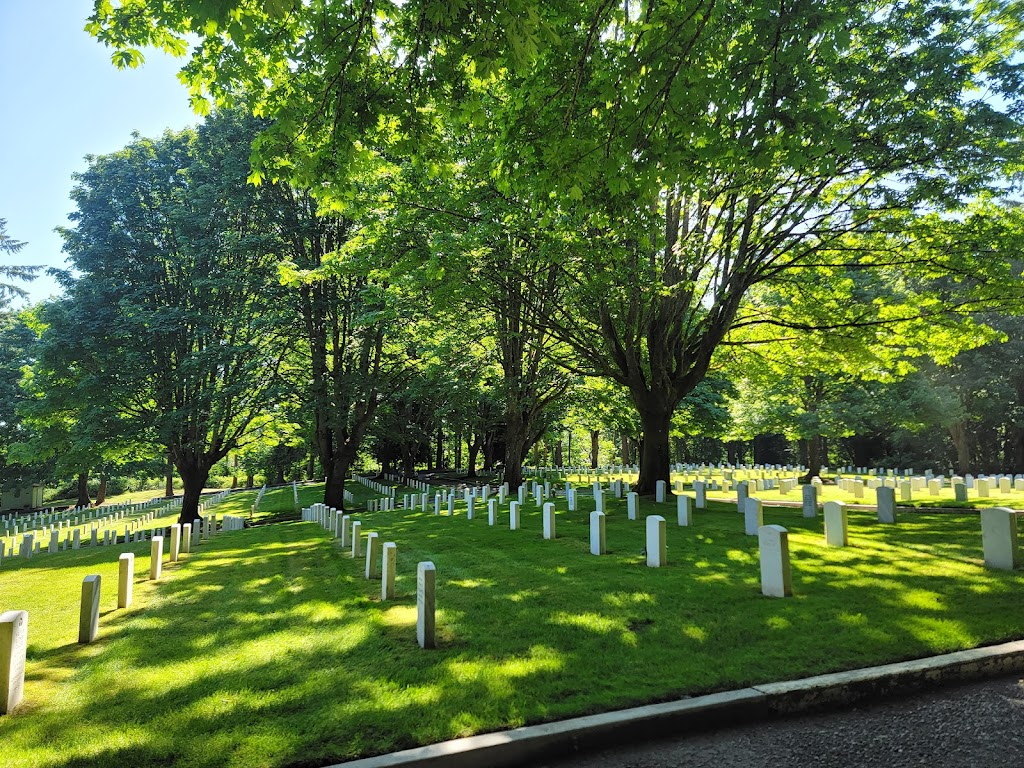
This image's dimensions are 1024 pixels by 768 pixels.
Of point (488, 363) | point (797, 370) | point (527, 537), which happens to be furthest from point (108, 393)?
point (797, 370)

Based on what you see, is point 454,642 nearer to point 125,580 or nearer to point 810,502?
point 125,580

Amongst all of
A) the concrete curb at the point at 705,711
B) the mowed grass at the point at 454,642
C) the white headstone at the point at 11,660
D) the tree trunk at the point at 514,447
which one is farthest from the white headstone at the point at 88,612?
the tree trunk at the point at 514,447

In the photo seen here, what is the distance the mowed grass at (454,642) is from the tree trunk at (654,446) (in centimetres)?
664

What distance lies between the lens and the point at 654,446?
16.0m

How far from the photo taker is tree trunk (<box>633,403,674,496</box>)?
15.7m

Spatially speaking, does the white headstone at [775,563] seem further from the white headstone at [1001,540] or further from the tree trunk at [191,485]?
the tree trunk at [191,485]

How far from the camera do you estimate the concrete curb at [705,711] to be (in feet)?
10.9

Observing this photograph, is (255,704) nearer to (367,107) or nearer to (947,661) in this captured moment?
(947,661)

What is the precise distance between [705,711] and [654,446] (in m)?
12.6

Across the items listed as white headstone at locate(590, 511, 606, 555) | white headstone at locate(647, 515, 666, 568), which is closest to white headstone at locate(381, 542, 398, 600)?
white headstone at locate(590, 511, 606, 555)

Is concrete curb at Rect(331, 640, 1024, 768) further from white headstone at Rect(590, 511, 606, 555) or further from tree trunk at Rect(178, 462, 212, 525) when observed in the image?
tree trunk at Rect(178, 462, 212, 525)

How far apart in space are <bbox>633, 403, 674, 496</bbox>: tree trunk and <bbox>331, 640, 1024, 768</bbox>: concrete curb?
36.9ft

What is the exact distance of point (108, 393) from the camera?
1816cm

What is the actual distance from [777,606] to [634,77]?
19.4 feet
